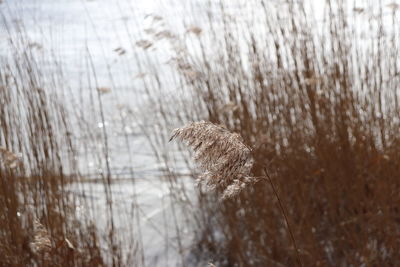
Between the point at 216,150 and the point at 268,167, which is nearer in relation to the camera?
the point at 216,150

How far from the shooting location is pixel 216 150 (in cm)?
108

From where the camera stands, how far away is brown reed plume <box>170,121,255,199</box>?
108 centimetres

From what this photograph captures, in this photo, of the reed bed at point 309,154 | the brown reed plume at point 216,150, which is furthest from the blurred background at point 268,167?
the brown reed plume at point 216,150

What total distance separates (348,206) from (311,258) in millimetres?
349

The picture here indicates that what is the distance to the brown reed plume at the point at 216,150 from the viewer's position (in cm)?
108

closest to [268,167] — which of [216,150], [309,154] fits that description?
[309,154]

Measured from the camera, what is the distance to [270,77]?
2594mm

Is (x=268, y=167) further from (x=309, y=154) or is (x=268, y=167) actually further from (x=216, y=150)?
(x=216, y=150)

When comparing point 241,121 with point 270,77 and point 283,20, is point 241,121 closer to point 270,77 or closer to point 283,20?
point 270,77

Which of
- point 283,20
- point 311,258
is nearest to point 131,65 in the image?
point 283,20

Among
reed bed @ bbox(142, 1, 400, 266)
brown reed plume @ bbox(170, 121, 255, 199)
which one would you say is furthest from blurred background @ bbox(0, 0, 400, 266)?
brown reed plume @ bbox(170, 121, 255, 199)

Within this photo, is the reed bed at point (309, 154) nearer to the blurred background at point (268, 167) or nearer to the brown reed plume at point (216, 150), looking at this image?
the blurred background at point (268, 167)

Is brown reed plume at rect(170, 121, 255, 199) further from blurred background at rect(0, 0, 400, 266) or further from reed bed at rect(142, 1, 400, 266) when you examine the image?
reed bed at rect(142, 1, 400, 266)

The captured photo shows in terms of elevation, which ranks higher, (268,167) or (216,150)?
(216,150)
